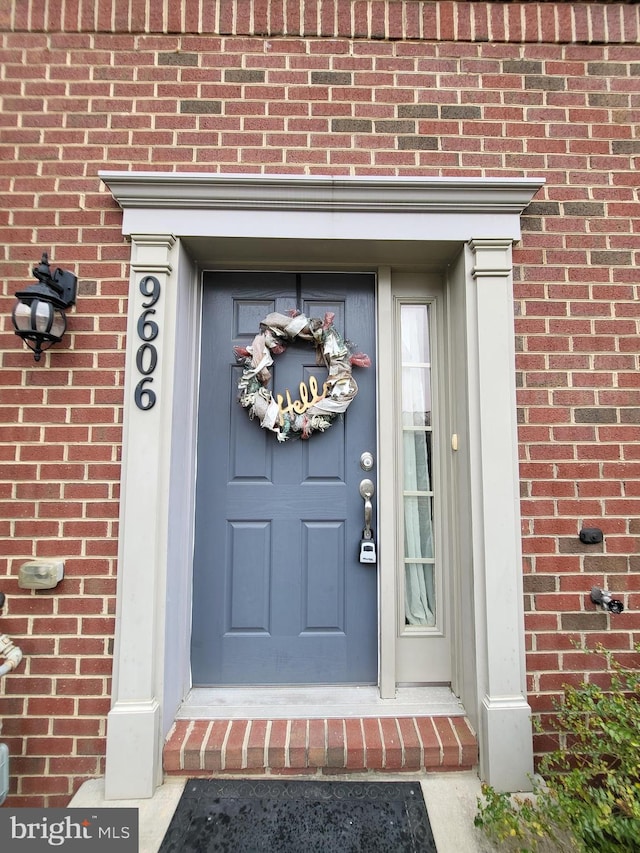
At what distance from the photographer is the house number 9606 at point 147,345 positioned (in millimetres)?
2012

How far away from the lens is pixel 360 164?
2.16 meters

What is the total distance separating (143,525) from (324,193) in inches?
69.4

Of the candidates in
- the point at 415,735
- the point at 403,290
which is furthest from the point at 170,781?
the point at 403,290

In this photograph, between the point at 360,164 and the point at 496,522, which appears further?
the point at 360,164

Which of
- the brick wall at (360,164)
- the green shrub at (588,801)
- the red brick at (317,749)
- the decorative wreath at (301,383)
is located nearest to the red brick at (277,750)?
the red brick at (317,749)

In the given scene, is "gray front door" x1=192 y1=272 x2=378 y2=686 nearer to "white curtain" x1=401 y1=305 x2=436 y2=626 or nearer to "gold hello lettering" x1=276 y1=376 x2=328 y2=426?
"gold hello lettering" x1=276 y1=376 x2=328 y2=426

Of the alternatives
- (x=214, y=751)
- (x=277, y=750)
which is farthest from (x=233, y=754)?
(x=277, y=750)

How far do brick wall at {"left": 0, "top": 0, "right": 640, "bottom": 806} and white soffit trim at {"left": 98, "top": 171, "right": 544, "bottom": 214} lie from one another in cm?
13

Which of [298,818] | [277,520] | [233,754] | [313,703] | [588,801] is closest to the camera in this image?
[588,801]

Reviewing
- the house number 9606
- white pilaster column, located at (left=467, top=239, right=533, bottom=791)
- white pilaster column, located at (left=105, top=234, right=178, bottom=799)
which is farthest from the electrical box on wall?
white pilaster column, located at (left=467, top=239, right=533, bottom=791)

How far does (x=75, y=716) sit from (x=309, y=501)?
1.41m

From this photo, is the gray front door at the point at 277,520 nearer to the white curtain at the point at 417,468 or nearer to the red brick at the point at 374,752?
the white curtain at the point at 417,468

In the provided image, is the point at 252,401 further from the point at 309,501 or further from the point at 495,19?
the point at 495,19

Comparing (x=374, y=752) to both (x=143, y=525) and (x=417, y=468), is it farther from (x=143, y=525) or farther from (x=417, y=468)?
(x=143, y=525)
